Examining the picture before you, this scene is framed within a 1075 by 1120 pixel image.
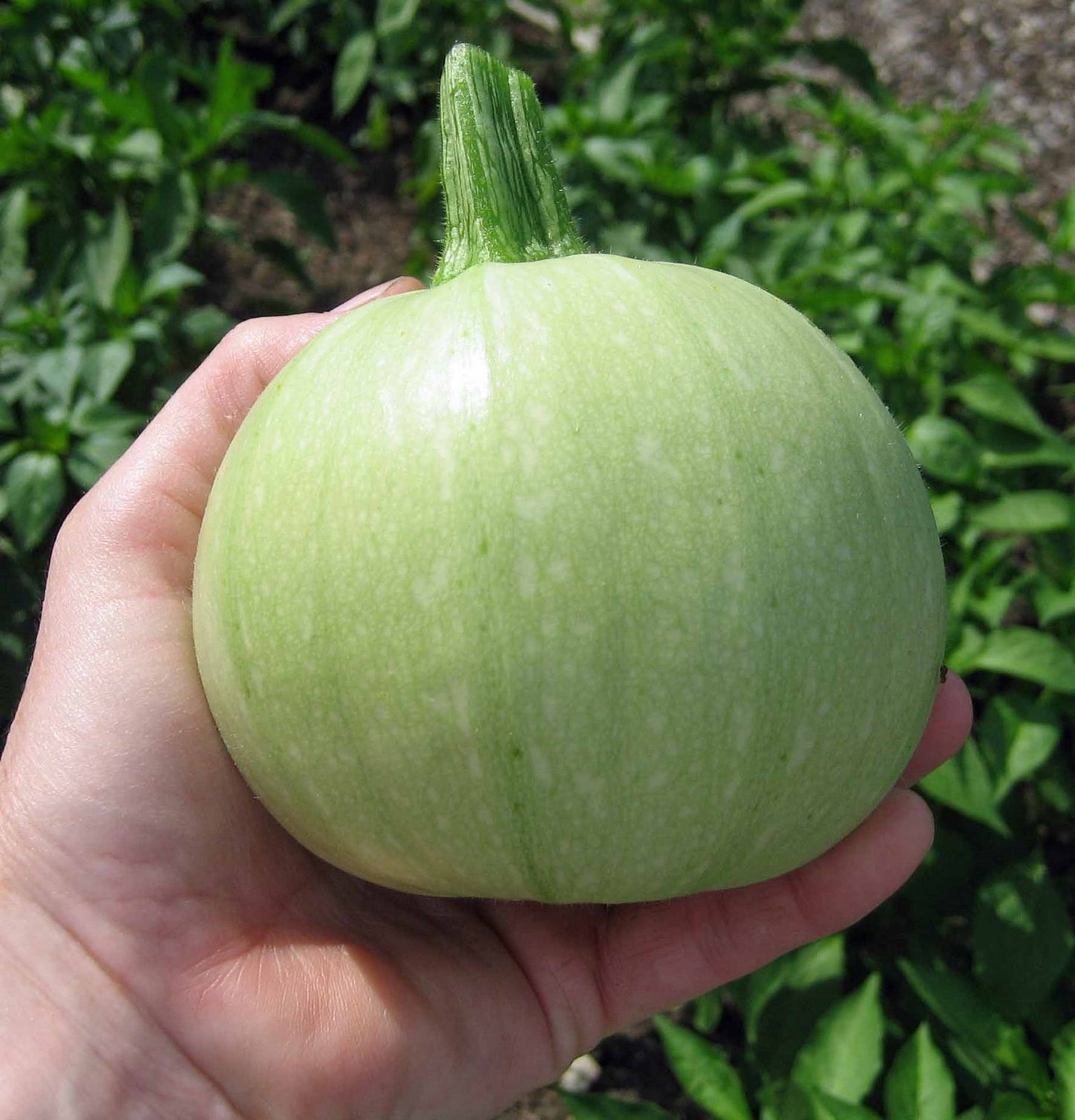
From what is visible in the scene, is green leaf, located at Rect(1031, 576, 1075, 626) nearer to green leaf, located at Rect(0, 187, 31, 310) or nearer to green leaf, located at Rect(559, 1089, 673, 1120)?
green leaf, located at Rect(559, 1089, 673, 1120)

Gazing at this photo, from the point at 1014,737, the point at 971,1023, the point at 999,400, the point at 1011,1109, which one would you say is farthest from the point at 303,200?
the point at 1011,1109

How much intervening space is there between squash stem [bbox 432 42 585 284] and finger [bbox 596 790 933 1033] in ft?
3.78

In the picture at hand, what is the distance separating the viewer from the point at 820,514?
1.52 m

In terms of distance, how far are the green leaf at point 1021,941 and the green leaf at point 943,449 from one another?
0.90 meters

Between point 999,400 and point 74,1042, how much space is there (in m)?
2.34

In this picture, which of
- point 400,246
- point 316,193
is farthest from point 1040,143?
point 316,193

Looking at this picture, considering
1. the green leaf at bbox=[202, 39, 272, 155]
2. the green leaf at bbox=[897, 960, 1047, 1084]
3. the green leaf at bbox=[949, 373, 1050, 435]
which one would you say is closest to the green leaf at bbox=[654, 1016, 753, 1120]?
the green leaf at bbox=[897, 960, 1047, 1084]

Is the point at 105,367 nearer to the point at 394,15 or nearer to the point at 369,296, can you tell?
the point at 369,296

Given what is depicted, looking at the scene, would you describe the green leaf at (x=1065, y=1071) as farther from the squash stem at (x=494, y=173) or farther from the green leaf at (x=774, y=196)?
the green leaf at (x=774, y=196)

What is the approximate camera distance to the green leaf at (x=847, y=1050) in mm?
2076

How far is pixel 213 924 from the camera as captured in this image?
193 cm

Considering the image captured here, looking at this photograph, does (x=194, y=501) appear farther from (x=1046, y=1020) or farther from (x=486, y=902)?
(x=1046, y=1020)

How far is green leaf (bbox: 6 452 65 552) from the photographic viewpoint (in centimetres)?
256

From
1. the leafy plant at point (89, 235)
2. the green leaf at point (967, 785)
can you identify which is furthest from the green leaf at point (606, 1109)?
the leafy plant at point (89, 235)
